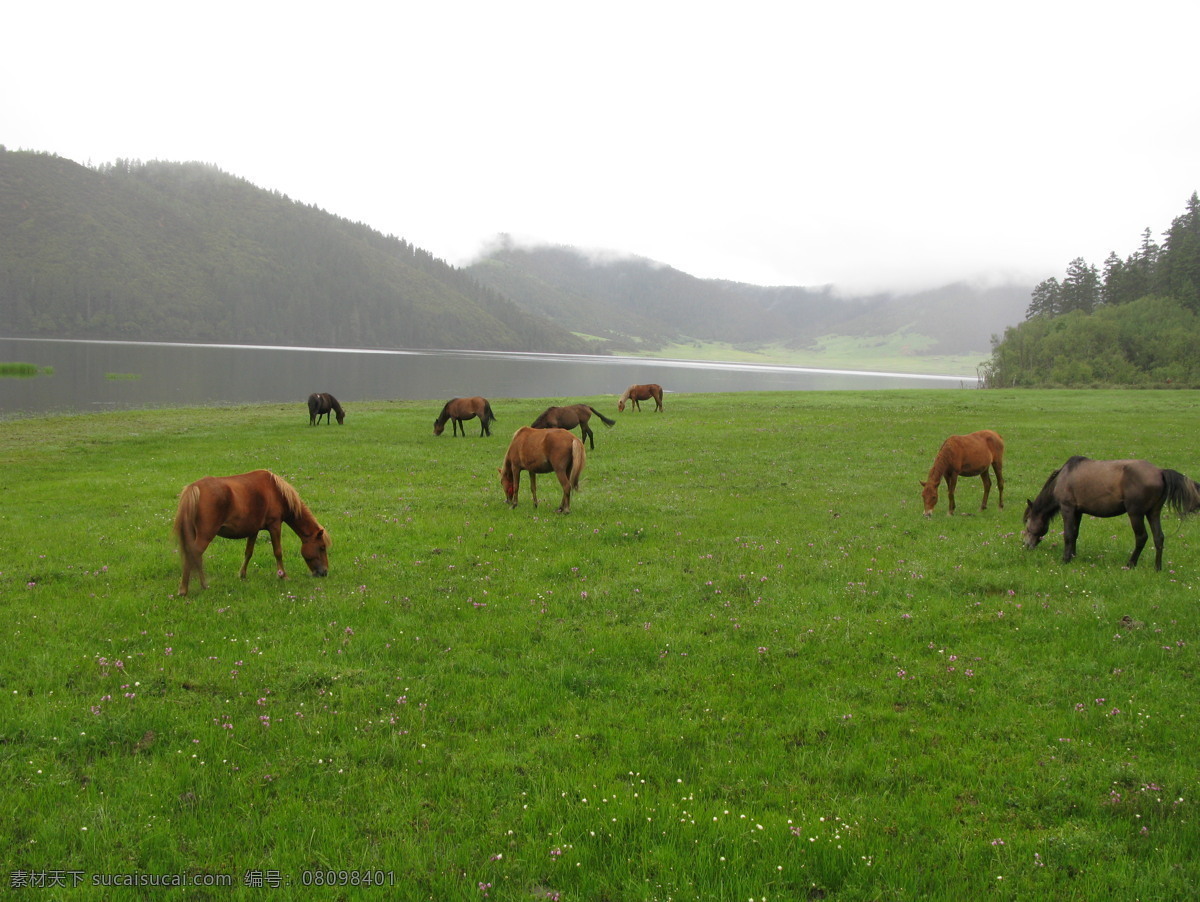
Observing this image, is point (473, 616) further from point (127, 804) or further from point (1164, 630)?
point (1164, 630)

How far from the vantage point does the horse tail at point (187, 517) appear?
10.6 metres

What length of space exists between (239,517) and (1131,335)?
350 feet

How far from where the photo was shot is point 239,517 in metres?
11.0

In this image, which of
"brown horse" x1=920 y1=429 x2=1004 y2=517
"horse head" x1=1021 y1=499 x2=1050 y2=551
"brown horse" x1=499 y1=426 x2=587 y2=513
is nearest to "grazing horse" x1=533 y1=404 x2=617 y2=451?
"brown horse" x1=499 y1=426 x2=587 y2=513

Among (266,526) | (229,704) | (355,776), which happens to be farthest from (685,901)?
(266,526)

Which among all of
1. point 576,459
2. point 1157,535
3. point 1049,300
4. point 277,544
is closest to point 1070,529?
point 1157,535

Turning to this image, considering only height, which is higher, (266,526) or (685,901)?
(266,526)

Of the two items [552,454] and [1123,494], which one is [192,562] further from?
[1123,494]

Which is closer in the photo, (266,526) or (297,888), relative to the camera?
(297,888)

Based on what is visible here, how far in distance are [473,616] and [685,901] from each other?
6.15 meters

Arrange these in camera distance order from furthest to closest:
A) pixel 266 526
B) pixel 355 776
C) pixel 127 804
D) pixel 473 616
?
pixel 266 526, pixel 473 616, pixel 355 776, pixel 127 804

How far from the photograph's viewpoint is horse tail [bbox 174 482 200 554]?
1056 cm

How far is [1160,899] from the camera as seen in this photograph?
185 inches

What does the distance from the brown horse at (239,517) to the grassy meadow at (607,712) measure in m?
0.64
